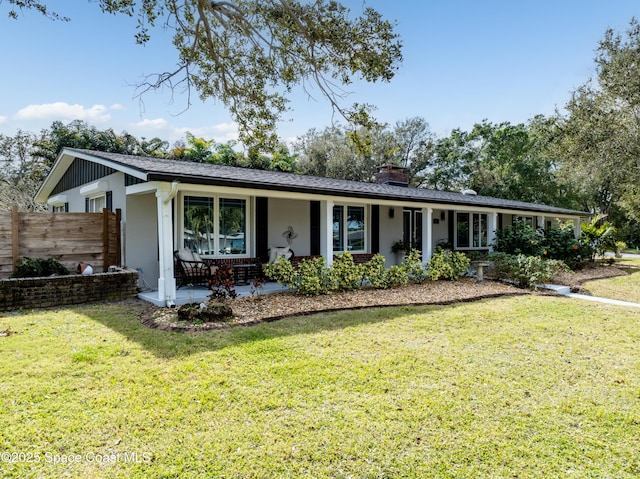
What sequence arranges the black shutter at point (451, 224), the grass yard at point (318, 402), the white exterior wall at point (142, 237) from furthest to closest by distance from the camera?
1. the black shutter at point (451, 224)
2. the white exterior wall at point (142, 237)
3. the grass yard at point (318, 402)

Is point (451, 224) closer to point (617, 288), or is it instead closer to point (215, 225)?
point (617, 288)

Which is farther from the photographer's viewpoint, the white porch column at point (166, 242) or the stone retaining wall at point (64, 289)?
the stone retaining wall at point (64, 289)

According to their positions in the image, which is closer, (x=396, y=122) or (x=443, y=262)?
(x=443, y=262)

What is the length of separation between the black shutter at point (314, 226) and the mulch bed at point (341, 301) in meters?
2.53

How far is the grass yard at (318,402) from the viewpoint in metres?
2.68

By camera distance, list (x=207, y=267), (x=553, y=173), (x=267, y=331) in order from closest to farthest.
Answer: (x=267, y=331) → (x=207, y=267) → (x=553, y=173)

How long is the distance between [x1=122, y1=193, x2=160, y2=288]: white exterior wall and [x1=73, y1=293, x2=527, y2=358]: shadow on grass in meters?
1.28

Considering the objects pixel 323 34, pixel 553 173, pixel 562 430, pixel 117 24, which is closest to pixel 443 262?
pixel 323 34

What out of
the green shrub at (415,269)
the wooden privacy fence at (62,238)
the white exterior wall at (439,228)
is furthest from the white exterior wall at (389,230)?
the wooden privacy fence at (62,238)

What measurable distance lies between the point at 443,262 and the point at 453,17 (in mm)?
6271

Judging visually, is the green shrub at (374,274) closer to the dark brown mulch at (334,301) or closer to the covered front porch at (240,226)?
the dark brown mulch at (334,301)

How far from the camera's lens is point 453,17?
9125 mm

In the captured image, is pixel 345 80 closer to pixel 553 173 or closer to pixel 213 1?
pixel 213 1

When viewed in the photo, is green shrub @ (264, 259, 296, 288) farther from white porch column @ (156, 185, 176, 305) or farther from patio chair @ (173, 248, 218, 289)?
white porch column @ (156, 185, 176, 305)
